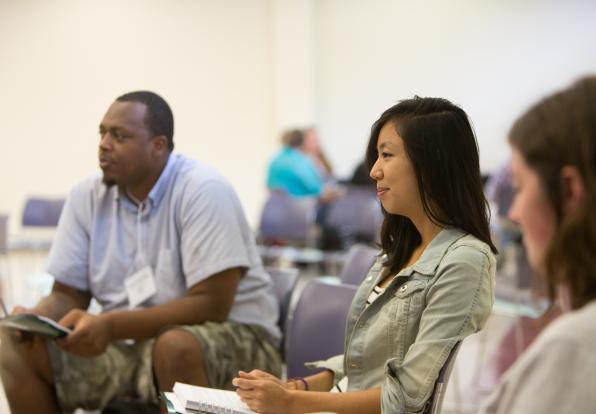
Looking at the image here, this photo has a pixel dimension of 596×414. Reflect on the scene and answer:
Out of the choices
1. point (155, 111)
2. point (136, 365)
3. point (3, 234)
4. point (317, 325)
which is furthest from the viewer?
point (3, 234)

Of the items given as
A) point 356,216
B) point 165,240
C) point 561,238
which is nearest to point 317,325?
point 165,240

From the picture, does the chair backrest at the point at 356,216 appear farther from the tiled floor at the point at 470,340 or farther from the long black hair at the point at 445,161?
the long black hair at the point at 445,161

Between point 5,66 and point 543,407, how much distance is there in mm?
2417

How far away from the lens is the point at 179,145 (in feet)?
9.14

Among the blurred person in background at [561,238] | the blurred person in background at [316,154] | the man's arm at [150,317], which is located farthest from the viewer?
the blurred person in background at [316,154]

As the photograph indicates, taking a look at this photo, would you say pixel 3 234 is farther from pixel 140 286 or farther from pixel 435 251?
pixel 435 251

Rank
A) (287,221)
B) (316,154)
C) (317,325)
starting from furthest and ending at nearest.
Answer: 1. (316,154)
2. (287,221)
3. (317,325)

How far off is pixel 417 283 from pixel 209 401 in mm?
565

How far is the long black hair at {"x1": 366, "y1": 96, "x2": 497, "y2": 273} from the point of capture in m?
1.79

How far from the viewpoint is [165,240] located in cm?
261

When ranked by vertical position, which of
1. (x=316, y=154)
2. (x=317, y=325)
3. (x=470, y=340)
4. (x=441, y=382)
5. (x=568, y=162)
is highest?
(x=568, y=162)

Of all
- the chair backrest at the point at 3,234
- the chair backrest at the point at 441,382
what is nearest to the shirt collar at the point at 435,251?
the chair backrest at the point at 441,382

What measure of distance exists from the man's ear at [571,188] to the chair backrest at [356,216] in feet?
17.2

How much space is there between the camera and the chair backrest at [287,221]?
20.3 feet
